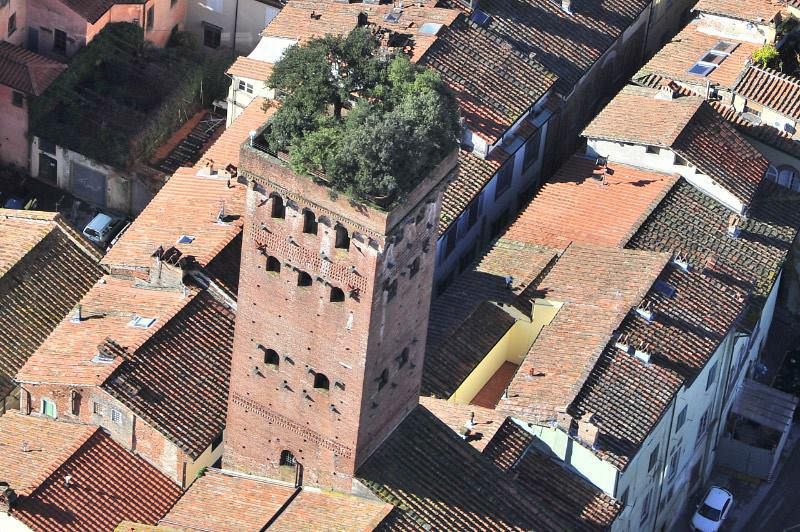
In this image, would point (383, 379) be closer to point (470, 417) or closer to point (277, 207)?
point (277, 207)

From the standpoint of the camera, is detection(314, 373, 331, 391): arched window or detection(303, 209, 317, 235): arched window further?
detection(314, 373, 331, 391): arched window

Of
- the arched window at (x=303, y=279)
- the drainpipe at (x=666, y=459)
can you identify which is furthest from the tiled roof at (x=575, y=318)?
the arched window at (x=303, y=279)

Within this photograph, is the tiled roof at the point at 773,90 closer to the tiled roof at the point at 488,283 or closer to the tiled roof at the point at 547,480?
the tiled roof at the point at 488,283

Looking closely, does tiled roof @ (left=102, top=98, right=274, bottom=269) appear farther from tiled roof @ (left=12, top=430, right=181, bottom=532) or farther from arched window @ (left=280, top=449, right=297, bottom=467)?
arched window @ (left=280, top=449, right=297, bottom=467)

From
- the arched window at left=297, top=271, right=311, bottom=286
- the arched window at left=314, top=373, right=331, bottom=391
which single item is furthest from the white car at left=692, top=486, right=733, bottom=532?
the arched window at left=297, top=271, right=311, bottom=286

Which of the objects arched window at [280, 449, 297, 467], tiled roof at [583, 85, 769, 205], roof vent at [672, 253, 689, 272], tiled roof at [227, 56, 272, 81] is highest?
tiled roof at [583, 85, 769, 205]

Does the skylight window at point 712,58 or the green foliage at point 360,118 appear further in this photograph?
the skylight window at point 712,58

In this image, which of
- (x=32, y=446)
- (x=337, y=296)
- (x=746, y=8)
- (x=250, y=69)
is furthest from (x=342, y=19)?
(x=337, y=296)
